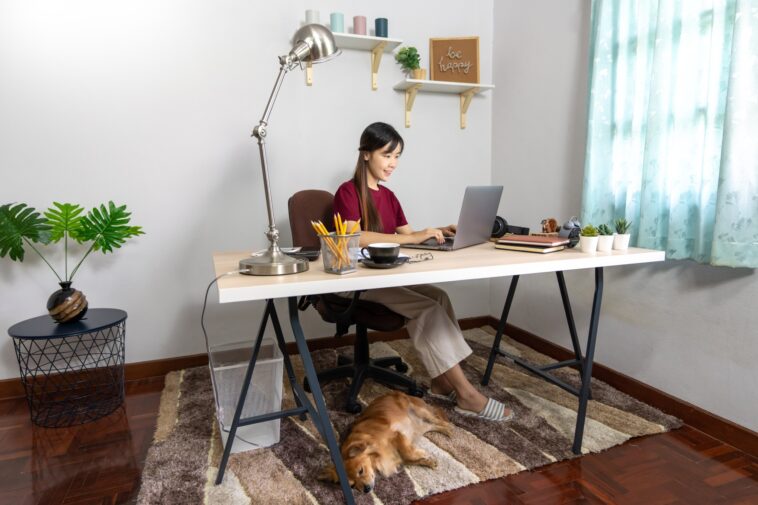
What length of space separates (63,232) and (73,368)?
28.4 inches

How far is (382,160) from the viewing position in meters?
1.97

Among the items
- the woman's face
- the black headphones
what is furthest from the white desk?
the woman's face

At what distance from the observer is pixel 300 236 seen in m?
2.04

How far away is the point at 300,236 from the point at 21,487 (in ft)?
4.31

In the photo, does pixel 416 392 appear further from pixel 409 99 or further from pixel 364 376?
pixel 409 99

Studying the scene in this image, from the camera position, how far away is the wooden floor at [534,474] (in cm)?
146

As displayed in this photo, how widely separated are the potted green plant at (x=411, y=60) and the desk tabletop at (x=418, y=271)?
1.42 m

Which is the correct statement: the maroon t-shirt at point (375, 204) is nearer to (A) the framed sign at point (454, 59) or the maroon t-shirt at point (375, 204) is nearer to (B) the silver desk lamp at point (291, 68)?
(B) the silver desk lamp at point (291, 68)

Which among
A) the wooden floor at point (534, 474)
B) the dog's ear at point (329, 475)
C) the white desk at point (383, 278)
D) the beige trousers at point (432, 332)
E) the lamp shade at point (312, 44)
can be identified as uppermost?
the lamp shade at point (312, 44)

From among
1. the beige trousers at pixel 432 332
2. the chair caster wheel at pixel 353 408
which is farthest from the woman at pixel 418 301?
the chair caster wheel at pixel 353 408

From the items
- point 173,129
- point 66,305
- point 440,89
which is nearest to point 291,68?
point 173,129

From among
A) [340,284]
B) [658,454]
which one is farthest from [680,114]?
[340,284]

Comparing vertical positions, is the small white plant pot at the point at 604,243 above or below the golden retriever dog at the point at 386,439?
above

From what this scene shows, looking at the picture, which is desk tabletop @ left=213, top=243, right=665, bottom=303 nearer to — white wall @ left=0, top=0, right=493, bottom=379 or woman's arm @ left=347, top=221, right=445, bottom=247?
woman's arm @ left=347, top=221, right=445, bottom=247
